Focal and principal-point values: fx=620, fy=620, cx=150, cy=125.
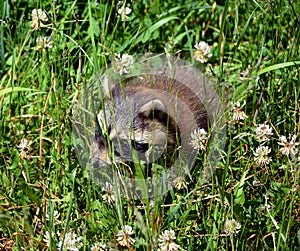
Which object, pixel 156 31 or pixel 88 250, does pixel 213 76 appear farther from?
pixel 88 250

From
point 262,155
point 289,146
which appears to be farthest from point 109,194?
point 289,146

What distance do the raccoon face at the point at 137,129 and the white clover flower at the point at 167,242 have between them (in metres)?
0.66

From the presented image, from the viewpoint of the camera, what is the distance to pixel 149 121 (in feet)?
12.0

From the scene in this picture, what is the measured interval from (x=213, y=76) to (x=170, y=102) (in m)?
0.44

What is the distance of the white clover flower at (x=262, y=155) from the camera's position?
10.7ft

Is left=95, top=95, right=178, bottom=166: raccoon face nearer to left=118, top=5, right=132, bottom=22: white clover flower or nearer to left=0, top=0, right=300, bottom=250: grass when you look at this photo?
left=0, top=0, right=300, bottom=250: grass

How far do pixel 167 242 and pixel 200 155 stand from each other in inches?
26.2

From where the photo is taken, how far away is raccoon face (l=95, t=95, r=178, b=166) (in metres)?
3.52

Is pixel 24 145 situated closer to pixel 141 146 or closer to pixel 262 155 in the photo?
pixel 141 146

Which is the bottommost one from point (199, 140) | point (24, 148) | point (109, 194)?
point (109, 194)

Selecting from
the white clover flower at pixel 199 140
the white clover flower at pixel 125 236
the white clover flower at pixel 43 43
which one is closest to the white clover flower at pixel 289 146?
the white clover flower at pixel 199 140

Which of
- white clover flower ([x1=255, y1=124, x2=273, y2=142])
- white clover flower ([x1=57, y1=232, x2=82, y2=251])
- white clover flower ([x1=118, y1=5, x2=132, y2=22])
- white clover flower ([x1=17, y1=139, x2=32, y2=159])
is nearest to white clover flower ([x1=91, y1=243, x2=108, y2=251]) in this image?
white clover flower ([x1=57, y1=232, x2=82, y2=251])

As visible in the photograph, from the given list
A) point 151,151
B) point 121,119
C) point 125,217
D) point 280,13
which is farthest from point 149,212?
point 280,13

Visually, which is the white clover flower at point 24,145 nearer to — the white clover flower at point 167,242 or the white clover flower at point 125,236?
the white clover flower at point 125,236
